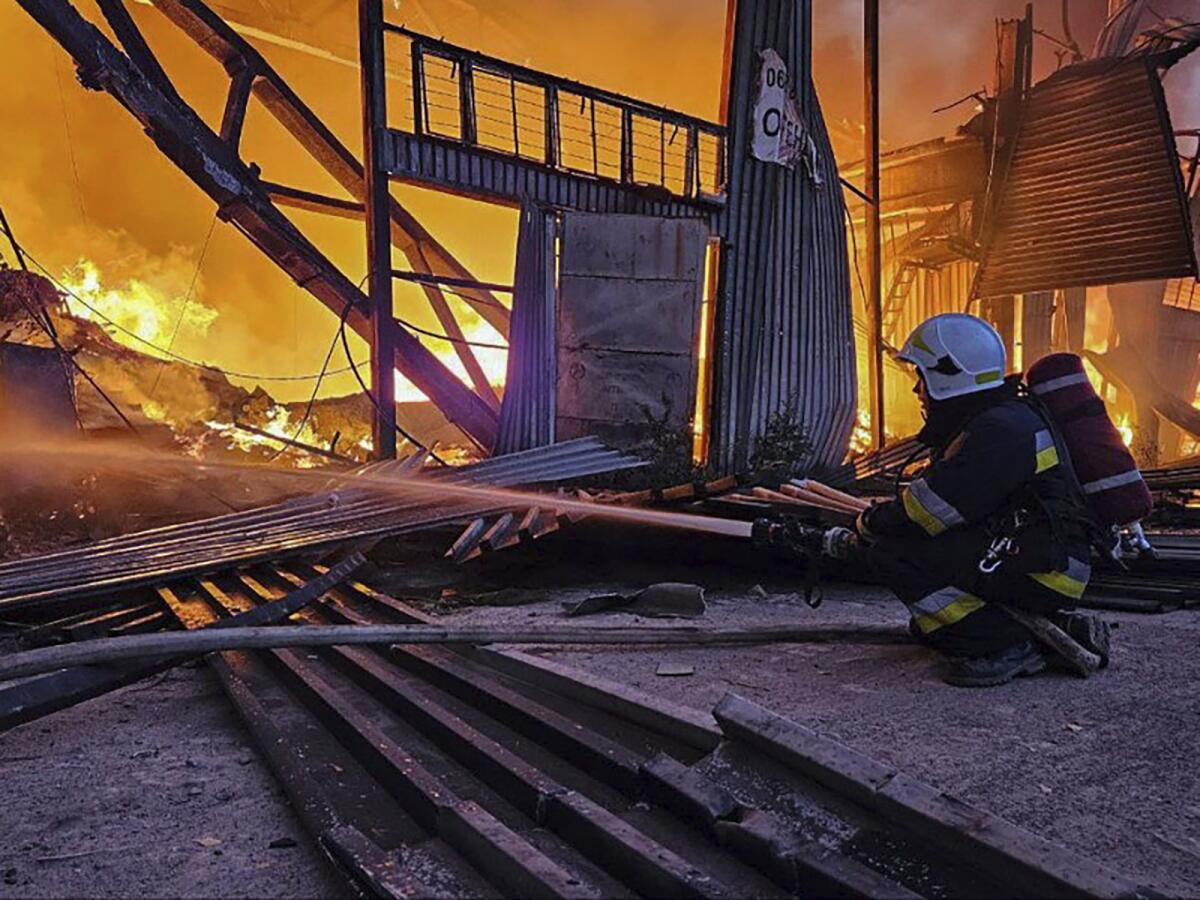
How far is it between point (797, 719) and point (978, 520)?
3.62 ft

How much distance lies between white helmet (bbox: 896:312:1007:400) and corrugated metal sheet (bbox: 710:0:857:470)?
6.38 meters

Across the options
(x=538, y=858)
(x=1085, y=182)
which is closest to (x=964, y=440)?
(x=538, y=858)

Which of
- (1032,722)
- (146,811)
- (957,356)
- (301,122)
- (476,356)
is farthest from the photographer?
(476,356)

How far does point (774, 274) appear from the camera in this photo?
10.3 metres

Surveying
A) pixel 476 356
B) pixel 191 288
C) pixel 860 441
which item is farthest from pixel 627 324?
pixel 191 288

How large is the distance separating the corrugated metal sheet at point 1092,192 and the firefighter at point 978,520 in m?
9.78

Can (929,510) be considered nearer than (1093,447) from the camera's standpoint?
Yes

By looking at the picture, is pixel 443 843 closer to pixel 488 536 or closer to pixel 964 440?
pixel 964 440

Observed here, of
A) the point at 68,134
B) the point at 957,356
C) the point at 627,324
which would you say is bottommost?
the point at 957,356

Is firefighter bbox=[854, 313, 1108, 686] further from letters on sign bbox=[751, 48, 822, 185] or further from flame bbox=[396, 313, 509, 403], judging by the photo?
flame bbox=[396, 313, 509, 403]

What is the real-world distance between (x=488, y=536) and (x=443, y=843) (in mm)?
3370

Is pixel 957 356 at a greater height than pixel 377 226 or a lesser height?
lesser

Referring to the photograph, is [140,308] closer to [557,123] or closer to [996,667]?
[557,123]

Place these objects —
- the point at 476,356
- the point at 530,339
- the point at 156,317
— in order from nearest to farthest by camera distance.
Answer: the point at 530,339 → the point at 476,356 → the point at 156,317
